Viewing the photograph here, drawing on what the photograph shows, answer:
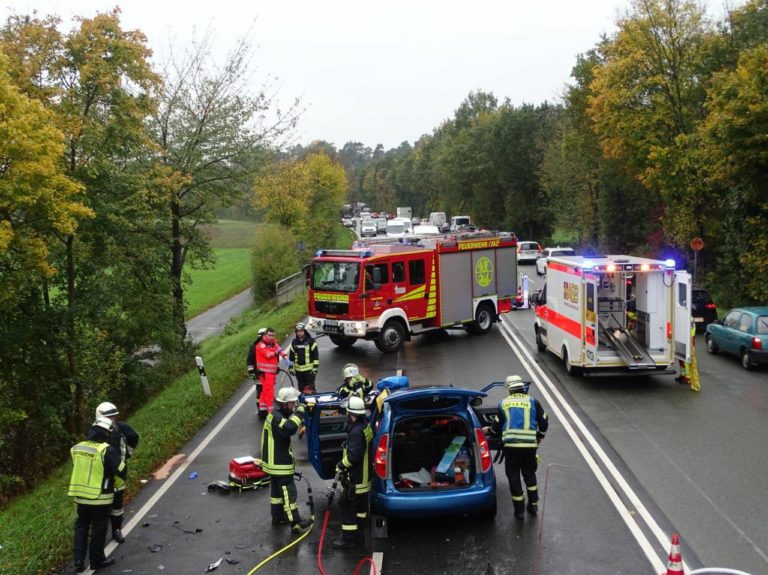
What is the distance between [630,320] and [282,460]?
1016 cm

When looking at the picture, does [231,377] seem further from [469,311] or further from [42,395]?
[469,311]

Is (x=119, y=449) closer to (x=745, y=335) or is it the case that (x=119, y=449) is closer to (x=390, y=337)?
(x=390, y=337)

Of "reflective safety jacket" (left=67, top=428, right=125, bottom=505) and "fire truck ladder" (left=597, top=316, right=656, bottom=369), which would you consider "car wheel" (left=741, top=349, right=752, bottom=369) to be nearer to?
"fire truck ladder" (left=597, top=316, right=656, bottom=369)

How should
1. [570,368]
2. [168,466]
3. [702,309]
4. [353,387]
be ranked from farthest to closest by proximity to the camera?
[702,309] < [570,368] < [168,466] < [353,387]

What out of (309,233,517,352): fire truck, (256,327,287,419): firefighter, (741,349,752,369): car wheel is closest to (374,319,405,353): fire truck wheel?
(309,233,517,352): fire truck

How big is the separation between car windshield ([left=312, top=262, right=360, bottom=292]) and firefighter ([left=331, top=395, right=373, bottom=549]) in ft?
35.5

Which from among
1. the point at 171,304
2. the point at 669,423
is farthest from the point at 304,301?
the point at 669,423

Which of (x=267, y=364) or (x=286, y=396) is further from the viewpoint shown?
(x=267, y=364)

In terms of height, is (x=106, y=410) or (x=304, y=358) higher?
(x=106, y=410)

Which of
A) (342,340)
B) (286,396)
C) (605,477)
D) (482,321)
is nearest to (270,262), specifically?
(482,321)

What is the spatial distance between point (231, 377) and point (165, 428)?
4025mm

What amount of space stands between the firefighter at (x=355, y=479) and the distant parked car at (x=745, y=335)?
11901 mm

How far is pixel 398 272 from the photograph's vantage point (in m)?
19.3

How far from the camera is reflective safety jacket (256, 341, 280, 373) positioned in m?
12.9
